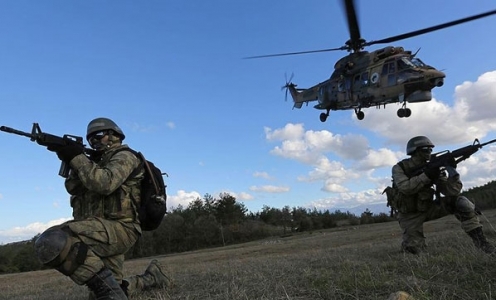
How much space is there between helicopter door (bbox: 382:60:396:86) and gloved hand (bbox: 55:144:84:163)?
54.4 ft

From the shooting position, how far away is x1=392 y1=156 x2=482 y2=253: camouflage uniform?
6925mm

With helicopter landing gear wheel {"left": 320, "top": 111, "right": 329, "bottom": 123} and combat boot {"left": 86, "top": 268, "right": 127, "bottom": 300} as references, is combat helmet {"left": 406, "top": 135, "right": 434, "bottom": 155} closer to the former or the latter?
combat boot {"left": 86, "top": 268, "right": 127, "bottom": 300}

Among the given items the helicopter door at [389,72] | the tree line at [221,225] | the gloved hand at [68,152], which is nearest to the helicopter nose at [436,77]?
the helicopter door at [389,72]

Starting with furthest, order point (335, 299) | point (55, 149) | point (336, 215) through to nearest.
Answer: point (336, 215) → point (55, 149) → point (335, 299)

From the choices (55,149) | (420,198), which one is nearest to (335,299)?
(55,149)

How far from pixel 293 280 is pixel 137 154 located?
6.97 feet

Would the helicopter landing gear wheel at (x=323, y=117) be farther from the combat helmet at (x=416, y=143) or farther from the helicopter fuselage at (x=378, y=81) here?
the combat helmet at (x=416, y=143)

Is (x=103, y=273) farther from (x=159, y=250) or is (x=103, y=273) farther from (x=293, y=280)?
(x=159, y=250)

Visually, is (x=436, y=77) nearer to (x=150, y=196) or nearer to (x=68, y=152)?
(x=150, y=196)

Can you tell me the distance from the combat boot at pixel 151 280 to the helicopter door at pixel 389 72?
1540 centimetres

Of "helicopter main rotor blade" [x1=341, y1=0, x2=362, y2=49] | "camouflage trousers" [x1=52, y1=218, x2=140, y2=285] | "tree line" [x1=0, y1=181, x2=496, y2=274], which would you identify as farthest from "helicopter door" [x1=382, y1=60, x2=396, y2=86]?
"tree line" [x1=0, y1=181, x2=496, y2=274]

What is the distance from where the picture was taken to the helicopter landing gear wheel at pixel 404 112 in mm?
19297

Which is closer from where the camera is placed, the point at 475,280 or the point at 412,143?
the point at 475,280

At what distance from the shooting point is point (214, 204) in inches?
2260
